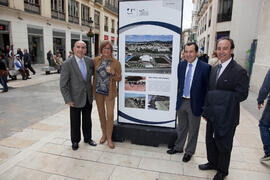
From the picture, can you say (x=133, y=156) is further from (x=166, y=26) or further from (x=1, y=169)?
Result: (x=166, y=26)

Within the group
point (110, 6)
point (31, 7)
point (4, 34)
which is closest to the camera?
point (4, 34)

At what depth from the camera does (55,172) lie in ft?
9.37

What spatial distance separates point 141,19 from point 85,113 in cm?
198

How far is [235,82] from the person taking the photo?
2.43 metres

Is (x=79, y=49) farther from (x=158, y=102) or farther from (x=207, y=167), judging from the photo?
(x=207, y=167)

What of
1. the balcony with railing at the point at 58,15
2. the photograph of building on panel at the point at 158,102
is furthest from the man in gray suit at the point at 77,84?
the balcony with railing at the point at 58,15

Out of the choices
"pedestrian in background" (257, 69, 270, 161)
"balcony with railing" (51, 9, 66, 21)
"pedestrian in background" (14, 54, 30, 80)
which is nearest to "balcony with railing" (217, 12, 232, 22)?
"pedestrian in background" (257, 69, 270, 161)

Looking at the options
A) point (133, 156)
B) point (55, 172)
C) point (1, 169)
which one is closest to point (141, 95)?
point (133, 156)

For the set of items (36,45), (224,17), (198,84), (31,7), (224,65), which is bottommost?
(198,84)

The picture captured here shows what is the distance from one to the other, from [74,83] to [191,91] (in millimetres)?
1953

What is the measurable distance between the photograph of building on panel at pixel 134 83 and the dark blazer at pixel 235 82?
1.34m

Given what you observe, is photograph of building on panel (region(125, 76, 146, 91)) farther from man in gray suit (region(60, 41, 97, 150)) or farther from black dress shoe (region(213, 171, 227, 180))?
black dress shoe (region(213, 171, 227, 180))

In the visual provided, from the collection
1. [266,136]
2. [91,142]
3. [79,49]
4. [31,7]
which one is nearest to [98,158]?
[91,142]

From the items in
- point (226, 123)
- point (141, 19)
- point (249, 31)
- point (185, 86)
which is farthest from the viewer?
point (249, 31)
